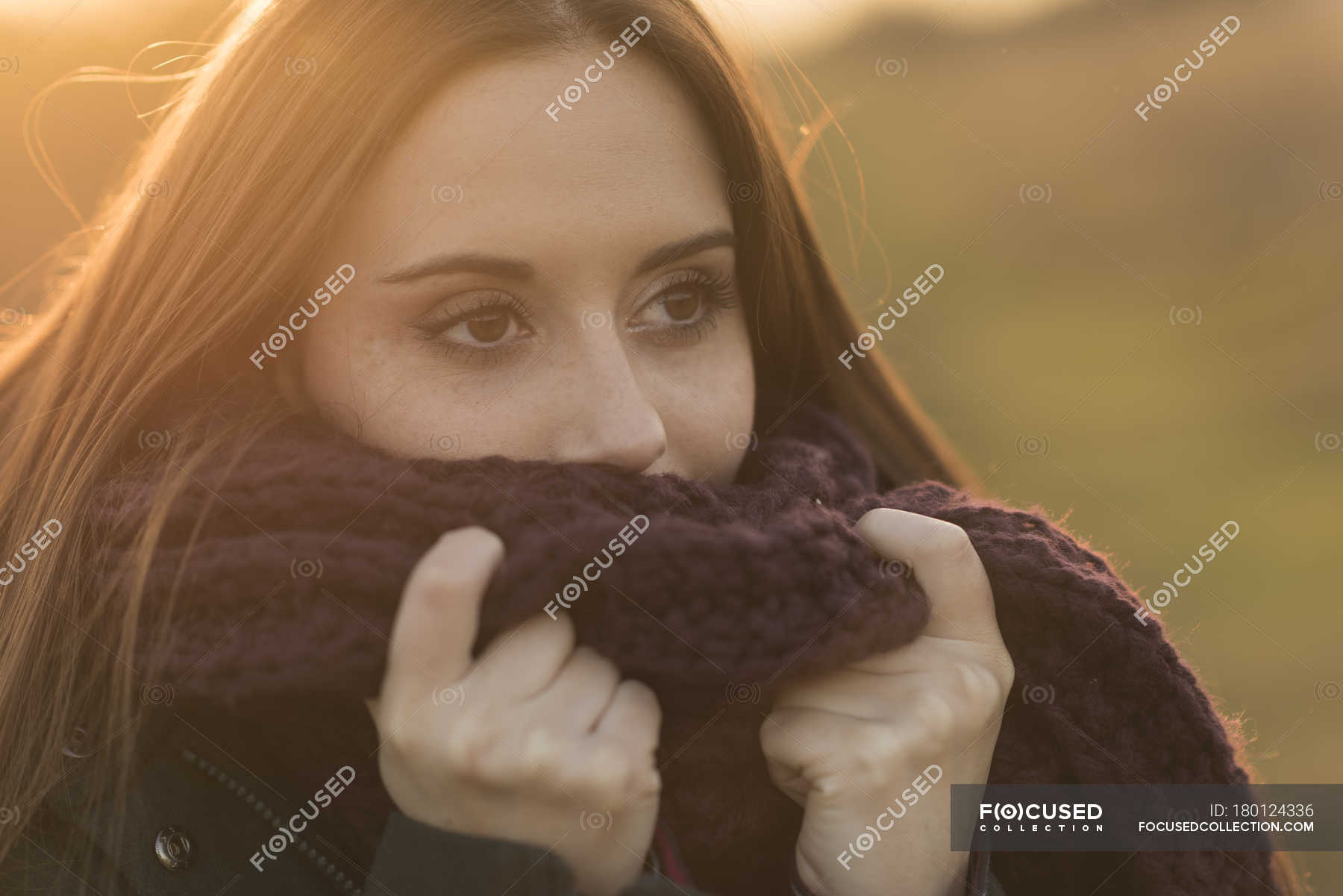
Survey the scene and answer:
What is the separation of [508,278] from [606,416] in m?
0.26

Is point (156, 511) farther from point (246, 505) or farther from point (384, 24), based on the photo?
point (384, 24)

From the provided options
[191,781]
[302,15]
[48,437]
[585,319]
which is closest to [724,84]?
[585,319]

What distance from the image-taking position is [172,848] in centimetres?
154

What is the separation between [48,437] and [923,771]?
1.53 meters

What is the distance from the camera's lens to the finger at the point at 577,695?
1364mm
